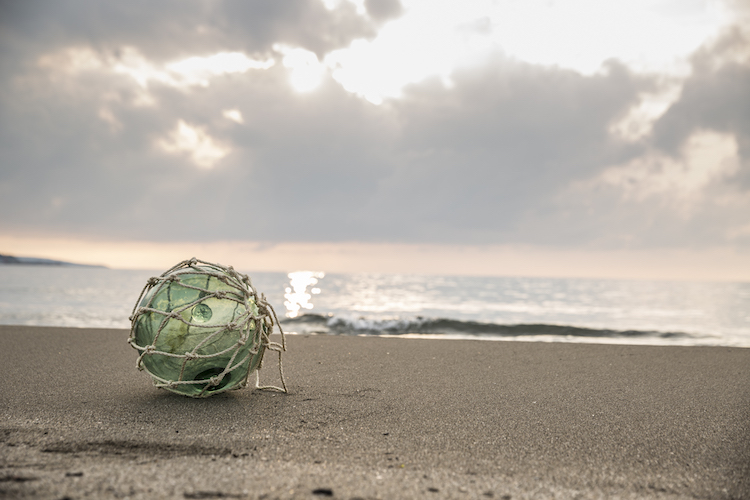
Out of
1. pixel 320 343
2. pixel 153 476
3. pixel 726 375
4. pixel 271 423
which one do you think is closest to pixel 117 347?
pixel 320 343

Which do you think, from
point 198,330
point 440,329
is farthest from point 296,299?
point 198,330

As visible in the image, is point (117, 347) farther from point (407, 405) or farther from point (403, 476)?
point (403, 476)

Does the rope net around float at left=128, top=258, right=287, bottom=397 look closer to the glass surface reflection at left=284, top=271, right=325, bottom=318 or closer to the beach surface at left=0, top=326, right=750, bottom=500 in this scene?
the beach surface at left=0, top=326, right=750, bottom=500

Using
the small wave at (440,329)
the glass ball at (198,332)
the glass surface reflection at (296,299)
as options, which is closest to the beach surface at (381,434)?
the glass ball at (198,332)

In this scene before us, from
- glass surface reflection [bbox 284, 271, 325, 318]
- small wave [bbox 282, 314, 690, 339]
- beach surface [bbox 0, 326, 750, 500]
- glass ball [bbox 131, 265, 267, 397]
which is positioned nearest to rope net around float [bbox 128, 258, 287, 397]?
glass ball [bbox 131, 265, 267, 397]

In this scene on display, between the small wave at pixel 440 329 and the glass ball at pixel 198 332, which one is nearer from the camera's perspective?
the glass ball at pixel 198 332

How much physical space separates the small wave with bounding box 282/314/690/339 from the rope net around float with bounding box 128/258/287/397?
21.7 ft

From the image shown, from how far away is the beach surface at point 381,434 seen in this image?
2027 millimetres

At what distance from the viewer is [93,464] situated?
2.17 meters

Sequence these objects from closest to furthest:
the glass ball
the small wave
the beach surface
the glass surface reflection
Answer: the beach surface < the glass ball < the small wave < the glass surface reflection

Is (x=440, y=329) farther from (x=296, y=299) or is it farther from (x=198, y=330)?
(x=296, y=299)

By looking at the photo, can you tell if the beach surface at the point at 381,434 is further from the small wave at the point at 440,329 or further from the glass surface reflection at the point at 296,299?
the glass surface reflection at the point at 296,299

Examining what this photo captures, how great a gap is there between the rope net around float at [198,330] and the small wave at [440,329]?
662 centimetres

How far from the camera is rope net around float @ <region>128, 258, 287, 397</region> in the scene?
116 inches
